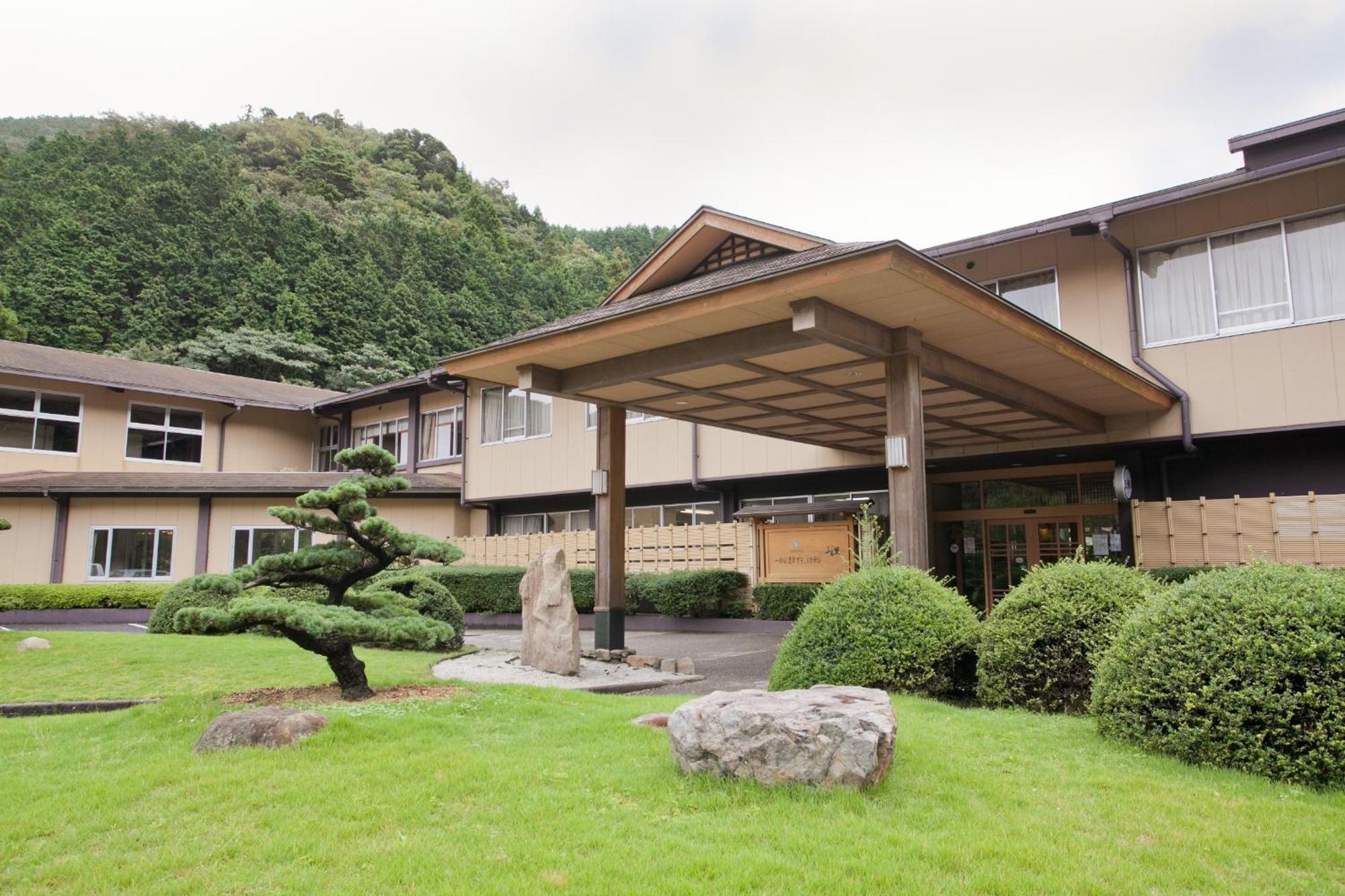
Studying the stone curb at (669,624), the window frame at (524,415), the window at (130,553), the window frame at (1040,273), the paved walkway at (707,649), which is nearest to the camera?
the paved walkway at (707,649)

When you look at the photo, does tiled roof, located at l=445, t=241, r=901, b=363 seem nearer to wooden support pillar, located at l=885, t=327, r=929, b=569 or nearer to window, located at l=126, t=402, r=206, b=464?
wooden support pillar, located at l=885, t=327, r=929, b=569

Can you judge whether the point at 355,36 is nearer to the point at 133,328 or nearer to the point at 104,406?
the point at 104,406

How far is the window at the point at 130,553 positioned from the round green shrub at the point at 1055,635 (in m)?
21.7

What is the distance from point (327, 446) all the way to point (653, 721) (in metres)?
26.0

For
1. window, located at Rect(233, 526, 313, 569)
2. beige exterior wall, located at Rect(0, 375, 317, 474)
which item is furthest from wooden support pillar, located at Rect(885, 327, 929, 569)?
beige exterior wall, located at Rect(0, 375, 317, 474)

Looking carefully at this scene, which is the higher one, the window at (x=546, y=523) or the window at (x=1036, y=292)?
the window at (x=1036, y=292)

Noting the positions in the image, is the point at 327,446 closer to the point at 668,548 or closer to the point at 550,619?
the point at 668,548

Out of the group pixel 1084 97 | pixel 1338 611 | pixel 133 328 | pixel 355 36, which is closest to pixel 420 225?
pixel 133 328

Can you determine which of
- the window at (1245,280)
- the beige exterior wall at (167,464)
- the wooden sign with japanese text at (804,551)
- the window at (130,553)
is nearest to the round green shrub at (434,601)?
the wooden sign with japanese text at (804,551)

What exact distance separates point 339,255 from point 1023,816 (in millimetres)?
46899

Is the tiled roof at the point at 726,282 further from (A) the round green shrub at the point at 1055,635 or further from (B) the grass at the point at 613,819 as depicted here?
(B) the grass at the point at 613,819

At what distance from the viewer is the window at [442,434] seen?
24.9 meters

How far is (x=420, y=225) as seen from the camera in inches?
1902

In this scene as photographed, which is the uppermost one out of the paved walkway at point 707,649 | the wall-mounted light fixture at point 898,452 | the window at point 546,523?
the wall-mounted light fixture at point 898,452
